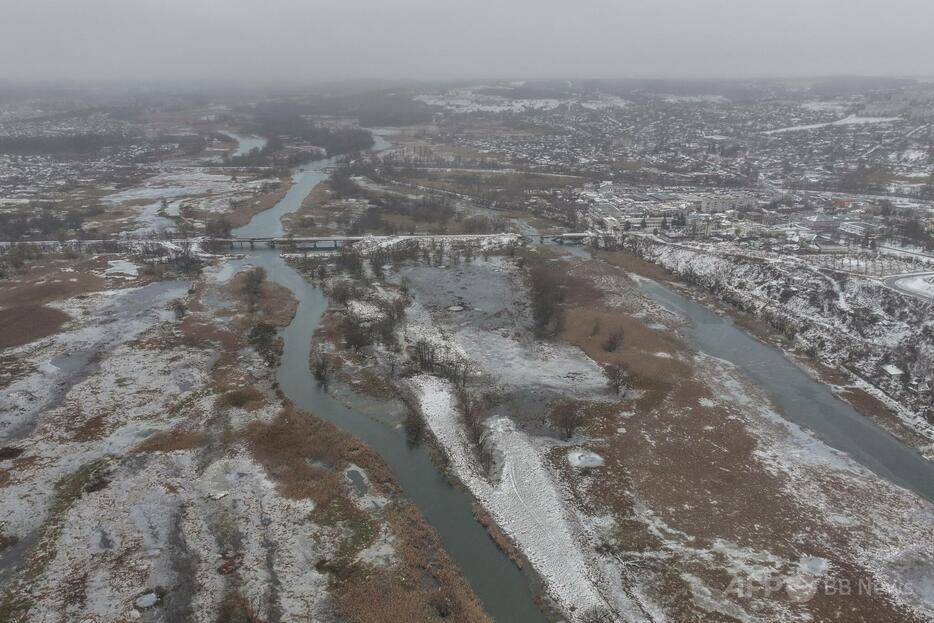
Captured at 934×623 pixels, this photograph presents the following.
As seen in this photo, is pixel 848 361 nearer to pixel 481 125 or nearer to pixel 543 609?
pixel 543 609

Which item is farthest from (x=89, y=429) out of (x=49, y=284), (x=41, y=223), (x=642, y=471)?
(x=41, y=223)

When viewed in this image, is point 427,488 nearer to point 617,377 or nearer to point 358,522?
point 358,522

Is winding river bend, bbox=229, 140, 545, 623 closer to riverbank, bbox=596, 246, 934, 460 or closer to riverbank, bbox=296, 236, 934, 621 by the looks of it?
riverbank, bbox=296, 236, 934, 621

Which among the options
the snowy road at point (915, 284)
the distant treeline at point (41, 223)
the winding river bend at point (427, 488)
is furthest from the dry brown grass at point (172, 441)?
the snowy road at point (915, 284)

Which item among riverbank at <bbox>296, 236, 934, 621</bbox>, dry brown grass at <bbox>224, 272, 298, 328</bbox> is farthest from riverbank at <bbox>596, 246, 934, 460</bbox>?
dry brown grass at <bbox>224, 272, 298, 328</bbox>

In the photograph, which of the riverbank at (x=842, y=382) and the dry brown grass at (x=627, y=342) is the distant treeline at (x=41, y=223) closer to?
the dry brown grass at (x=627, y=342)
